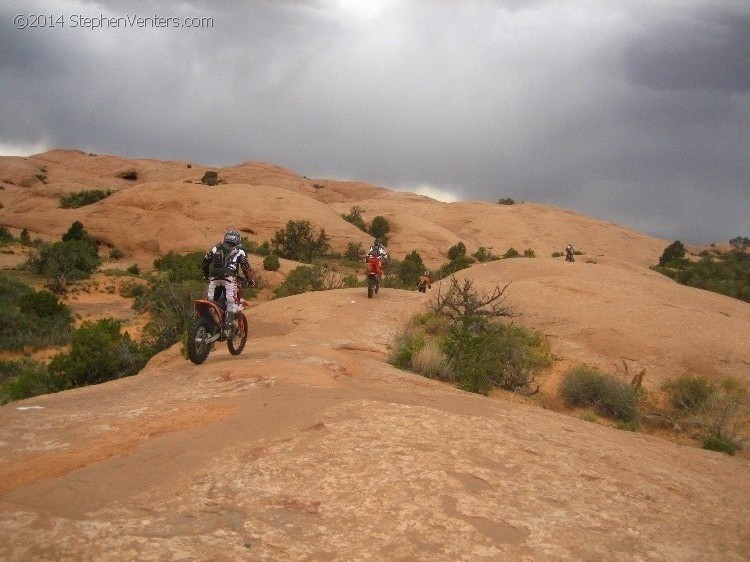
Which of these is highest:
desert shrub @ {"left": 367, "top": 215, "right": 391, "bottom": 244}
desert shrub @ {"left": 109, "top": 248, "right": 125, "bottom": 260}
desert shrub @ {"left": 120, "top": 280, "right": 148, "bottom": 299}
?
desert shrub @ {"left": 367, "top": 215, "right": 391, "bottom": 244}

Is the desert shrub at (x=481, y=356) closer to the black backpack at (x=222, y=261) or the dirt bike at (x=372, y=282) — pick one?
the black backpack at (x=222, y=261)

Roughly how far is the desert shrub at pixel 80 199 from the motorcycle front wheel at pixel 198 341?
43.4m

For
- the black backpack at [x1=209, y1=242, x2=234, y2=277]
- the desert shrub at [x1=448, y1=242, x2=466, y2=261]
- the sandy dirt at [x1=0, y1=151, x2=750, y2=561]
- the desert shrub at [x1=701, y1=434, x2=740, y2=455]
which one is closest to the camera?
the sandy dirt at [x1=0, y1=151, x2=750, y2=561]

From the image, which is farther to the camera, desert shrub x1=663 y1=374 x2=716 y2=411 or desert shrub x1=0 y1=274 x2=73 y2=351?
desert shrub x1=0 y1=274 x2=73 y2=351

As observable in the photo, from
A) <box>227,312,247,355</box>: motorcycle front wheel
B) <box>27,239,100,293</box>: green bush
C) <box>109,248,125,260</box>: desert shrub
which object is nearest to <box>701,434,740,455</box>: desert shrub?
<box>227,312,247,355</box>: motorcycle front wheel

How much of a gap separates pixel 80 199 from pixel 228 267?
44.9 metres

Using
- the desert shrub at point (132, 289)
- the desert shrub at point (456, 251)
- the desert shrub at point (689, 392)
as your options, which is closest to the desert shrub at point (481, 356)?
the desert shrub at point (689, 392)

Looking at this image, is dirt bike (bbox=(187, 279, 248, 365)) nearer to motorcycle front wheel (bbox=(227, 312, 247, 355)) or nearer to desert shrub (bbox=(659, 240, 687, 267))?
motorcycle front wheel (bbox=(227, 312, 247, 355))

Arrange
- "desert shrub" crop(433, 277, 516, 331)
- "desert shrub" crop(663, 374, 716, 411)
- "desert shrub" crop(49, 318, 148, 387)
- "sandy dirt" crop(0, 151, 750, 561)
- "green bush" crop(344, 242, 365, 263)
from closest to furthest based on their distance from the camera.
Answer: "sandy dirt" crop(0, 151, 750, 561), "desert shrub" crop(663, 374, 716, 411), "desert shrub" crop(49, 318, 148, 387), "desert shrub" crop(433, 277, 516, 331), "green bush" crop(344, 242, 365, 263)

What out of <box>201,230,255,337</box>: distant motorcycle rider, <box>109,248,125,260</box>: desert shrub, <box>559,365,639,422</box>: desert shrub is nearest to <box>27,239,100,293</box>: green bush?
<box>109,248,125,260</box>: desert shrub

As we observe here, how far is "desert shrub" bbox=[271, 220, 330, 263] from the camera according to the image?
35812mm

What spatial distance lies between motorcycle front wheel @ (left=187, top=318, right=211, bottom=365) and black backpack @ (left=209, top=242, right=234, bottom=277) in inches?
29.3

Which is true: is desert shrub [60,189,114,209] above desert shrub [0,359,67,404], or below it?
above

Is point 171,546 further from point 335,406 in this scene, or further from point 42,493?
point 335,406
